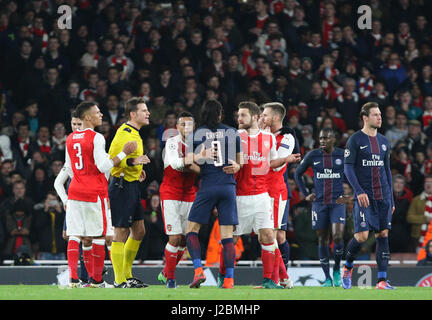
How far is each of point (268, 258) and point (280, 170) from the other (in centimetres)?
160

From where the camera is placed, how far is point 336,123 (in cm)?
1889

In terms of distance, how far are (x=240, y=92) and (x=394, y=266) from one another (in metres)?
5.96

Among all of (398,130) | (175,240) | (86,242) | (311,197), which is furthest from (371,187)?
(398,130)

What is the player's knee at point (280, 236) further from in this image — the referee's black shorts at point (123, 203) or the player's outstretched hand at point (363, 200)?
the referee's black shorts at point (123, 203)

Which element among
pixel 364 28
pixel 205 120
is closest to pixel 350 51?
pixel 364 28

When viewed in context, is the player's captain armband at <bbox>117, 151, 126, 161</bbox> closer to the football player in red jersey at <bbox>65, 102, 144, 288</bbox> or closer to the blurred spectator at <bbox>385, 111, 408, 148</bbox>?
the football player in red jersey at <bbox>65, 102, 144, 288</bbox>

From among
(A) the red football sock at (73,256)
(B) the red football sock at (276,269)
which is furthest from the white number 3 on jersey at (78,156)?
(B) the red football sock at (276,269)

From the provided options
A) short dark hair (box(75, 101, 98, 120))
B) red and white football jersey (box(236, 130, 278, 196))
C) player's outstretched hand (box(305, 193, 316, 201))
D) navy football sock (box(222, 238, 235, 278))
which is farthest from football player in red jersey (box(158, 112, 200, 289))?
player's outstretched hand (box(305, 193, 316, 201))

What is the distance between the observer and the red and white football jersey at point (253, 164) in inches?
435

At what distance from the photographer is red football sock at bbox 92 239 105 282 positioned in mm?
11125

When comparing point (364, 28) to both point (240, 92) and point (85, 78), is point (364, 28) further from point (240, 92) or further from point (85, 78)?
point (85, 78)

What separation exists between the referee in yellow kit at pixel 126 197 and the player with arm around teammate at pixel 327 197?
3.32 metres

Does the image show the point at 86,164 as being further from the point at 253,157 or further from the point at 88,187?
the point at 253,157

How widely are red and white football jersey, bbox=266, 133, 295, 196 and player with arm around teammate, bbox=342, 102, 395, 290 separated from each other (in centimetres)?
80
